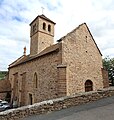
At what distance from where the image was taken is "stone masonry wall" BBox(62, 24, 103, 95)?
51.7 feet

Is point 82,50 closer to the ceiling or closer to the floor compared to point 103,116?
closer to the ceiling

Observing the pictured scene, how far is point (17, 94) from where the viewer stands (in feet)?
82.8

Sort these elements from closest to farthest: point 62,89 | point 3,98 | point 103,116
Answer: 1. point 103,116
2. point 62,89
3. point 3,98

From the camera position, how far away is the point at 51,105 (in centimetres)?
753

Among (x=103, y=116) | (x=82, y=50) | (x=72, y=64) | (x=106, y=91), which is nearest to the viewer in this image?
(x=103, y=116)

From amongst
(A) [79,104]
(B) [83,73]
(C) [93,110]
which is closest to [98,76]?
(B) [83,73]

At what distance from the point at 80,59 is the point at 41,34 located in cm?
1062

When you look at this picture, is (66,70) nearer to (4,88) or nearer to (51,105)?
(51,105)

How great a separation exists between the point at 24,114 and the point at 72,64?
9438mm

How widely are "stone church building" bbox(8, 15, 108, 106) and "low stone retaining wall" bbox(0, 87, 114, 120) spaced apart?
6.34 m

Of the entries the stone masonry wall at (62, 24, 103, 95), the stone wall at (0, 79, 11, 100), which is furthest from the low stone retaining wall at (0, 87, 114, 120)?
the stone wall at (0, 79, 11, 100)

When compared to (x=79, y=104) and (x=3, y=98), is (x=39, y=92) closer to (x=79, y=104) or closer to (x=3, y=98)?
(x=79, y=104)

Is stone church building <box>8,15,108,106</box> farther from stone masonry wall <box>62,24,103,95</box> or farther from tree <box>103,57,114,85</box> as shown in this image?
tree <box>103,57,114,85</box>

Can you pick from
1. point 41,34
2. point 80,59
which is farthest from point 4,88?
point 80,59
